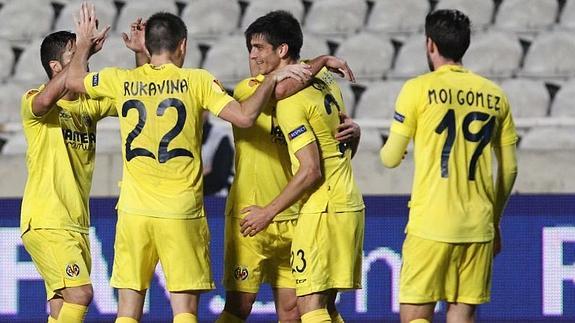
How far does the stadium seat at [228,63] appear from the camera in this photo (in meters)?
14.3

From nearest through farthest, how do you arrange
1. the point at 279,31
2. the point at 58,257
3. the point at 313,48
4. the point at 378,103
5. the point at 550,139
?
the point at 279,31 → the point at 58,257 → the point at 550,139 → the point at 378,103 → the point at 313,48

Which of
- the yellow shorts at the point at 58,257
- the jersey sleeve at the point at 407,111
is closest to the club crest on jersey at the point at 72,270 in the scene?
the yellow shorts at the point at 58,257

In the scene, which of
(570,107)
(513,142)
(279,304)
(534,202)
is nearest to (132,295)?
(279,304)

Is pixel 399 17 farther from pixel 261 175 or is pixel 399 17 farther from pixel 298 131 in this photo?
pixel 298 131

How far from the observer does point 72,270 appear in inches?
327

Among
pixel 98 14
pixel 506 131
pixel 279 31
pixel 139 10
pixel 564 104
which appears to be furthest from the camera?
pixel 98 14

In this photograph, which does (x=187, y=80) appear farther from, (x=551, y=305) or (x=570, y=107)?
(x=570, y=107)

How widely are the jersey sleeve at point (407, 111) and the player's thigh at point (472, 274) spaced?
2.17 feet

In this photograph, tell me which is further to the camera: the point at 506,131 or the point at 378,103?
the point at 378,103

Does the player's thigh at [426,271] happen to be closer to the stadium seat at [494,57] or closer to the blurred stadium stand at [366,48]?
the blurred stadium stand at [366,48]

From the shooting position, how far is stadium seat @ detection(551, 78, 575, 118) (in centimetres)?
1323

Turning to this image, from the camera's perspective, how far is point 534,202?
10.4 meters

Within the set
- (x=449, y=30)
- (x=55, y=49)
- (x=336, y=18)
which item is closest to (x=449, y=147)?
(x=449, y=30)

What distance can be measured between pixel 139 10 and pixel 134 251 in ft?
26.0
